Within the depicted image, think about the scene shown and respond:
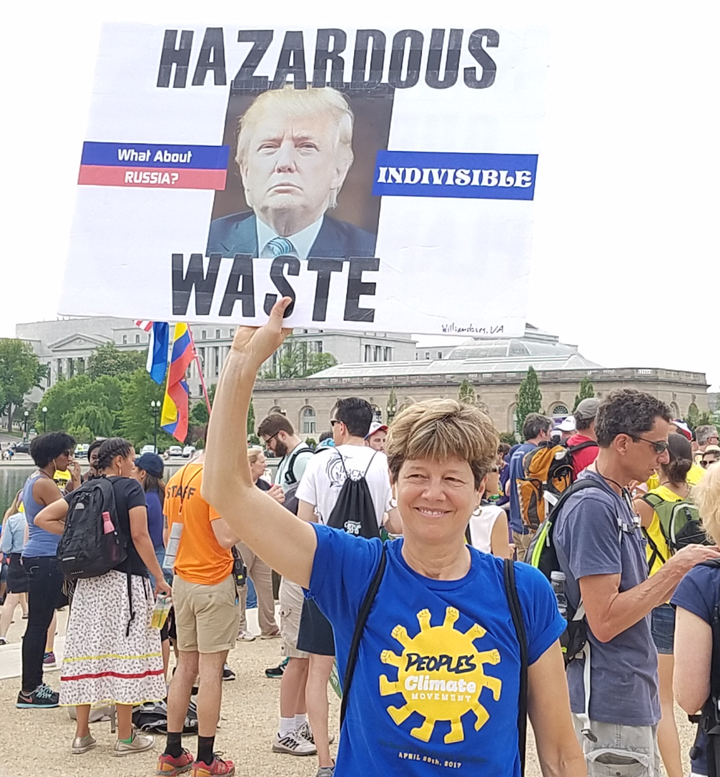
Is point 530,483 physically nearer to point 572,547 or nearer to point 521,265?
point 572,547

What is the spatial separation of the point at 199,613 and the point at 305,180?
3843 millimetres

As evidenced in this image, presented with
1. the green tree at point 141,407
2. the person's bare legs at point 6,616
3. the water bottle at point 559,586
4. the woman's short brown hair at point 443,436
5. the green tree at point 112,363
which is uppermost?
the green tree at point 112,363

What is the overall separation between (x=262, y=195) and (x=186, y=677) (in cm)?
392

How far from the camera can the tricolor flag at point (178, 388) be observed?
1322 cm

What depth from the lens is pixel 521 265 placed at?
116 inches

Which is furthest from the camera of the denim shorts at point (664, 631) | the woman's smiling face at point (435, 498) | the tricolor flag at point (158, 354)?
the tricolor flag at point (158, 354)

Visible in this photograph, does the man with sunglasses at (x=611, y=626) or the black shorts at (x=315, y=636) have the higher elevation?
the man with sunglasses at (x=611, y=626)

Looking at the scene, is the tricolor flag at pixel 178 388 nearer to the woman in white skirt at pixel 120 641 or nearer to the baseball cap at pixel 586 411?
the woman in white skirt at pixel 120 641

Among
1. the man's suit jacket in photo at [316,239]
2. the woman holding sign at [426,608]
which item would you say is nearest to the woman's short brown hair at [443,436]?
the woman holding sign at [426,608]

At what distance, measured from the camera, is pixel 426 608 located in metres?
2.64

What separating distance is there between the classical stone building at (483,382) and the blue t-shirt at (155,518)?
80209 mm

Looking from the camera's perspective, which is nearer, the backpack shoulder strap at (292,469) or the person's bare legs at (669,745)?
the person's bare legs at (669,745)

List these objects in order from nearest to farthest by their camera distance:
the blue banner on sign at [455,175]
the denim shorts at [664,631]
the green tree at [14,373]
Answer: the blue banner on sign at [455,175]
the denim shorts at [664,631]
the green tree at [14,373]

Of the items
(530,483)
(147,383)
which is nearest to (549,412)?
(147,383)
